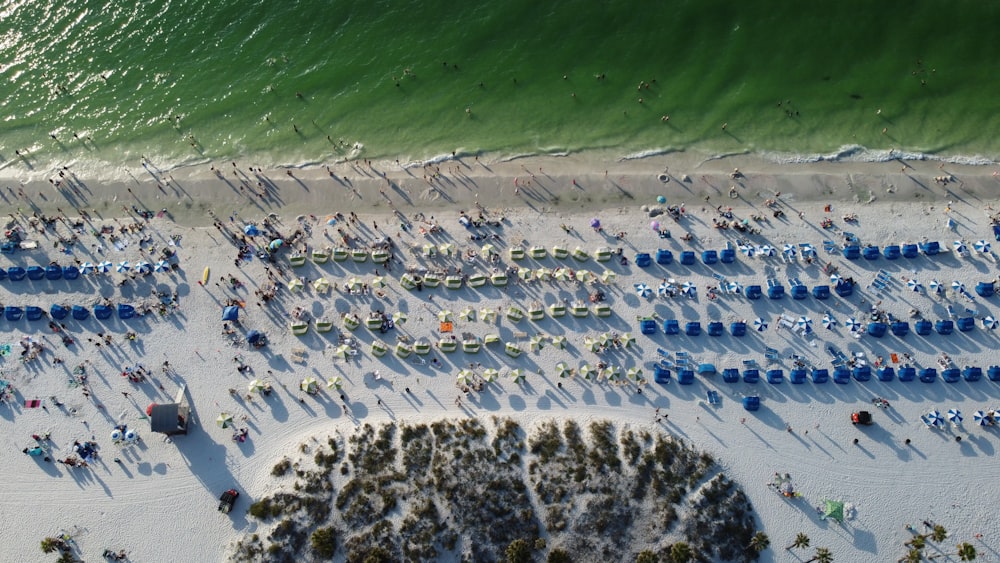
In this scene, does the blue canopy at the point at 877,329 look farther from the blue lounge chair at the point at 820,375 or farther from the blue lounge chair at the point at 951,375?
the blue lounge chair at the point at 820,375

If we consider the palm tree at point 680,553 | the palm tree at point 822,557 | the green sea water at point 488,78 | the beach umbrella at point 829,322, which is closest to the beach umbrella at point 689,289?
the beach umbrella at point 829,322

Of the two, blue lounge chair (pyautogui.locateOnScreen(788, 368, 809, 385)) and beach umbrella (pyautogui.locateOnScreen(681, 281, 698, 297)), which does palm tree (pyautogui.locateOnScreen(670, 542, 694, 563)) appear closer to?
blue lounge chair (pyautogui.locateOnScreen(788, 368, 809, 385))

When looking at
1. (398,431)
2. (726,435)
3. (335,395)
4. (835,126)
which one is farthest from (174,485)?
(835,126)

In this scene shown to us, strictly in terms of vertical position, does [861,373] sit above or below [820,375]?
below

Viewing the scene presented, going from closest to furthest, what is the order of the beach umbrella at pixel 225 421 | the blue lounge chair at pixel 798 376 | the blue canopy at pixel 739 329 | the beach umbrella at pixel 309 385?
1. the beach umbrella at pixel 225 421
2. the beach umbrella at pixel 309 385
3. the blue lounge chair at pixel 798 376
4. the blue canopy at pixel 739 329

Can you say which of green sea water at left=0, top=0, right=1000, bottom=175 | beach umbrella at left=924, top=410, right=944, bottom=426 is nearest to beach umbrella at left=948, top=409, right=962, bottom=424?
beach umbrella at left=924, top=410, right=944, bottom=426

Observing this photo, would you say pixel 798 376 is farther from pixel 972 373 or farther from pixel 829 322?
pixel 972 373

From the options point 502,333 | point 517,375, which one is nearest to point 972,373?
point 517,375
